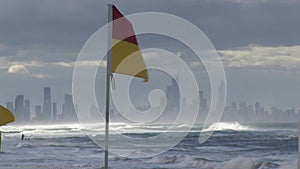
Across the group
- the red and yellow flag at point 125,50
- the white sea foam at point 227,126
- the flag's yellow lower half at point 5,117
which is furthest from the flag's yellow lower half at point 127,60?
the white sea foam at point 227,126

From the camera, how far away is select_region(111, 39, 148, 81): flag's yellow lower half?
8.52 meters

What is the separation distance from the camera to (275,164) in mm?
34406

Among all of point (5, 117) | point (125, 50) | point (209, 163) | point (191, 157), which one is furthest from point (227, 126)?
point (5, 117)

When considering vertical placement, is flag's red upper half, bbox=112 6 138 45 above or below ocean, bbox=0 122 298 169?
above

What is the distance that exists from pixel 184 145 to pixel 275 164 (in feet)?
53.3

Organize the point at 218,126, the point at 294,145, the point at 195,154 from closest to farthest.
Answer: the point at 195,154 → the point at 294,145 → the point at 218,126

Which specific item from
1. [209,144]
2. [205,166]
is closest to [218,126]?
[209,144]

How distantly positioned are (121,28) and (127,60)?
52 centimetres

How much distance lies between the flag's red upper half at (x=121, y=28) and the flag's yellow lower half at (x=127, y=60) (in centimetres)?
7

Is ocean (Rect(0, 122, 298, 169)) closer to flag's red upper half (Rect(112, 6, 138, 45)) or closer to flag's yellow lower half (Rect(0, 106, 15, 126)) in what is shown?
flag's red upper half (Rect(112, 6, 138, 45))

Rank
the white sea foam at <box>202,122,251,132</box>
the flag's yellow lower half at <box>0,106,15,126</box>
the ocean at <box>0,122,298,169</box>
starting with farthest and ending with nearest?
1. the white sea foam at <box>202,122,251,132</box>
2. the ocean at <box>0,122,298,169</box>
3. the flag's yellow lower half at <box>0,106,15,126</box>

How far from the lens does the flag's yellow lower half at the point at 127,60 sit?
852 cm

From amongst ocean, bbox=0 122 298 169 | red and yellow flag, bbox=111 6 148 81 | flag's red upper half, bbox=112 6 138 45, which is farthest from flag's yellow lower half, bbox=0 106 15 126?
ocean, bbox=0 122 298 169

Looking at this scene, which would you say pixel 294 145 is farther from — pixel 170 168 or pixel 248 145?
pixel 170 168
